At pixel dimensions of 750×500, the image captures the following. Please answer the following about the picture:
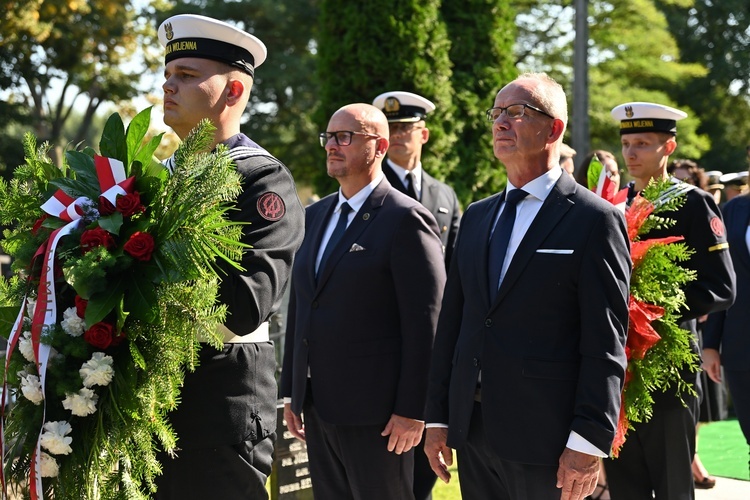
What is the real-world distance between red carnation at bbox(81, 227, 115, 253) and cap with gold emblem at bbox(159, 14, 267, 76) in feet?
3.03

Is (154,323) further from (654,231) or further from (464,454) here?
(654,231)

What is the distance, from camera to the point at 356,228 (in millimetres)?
4473

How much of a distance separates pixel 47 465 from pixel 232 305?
71 centimetres

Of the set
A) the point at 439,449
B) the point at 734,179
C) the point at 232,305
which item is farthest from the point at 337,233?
the point at 734,179

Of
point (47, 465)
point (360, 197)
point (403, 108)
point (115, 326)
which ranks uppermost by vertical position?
point (403, 108)

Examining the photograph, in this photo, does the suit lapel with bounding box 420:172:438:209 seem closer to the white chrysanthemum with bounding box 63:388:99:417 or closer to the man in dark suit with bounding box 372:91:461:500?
the man in dark suit with bounding box 372:91:461:500

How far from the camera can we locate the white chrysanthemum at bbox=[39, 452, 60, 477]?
262 centimetres

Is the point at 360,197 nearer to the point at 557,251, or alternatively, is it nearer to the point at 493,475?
the point at 557,251

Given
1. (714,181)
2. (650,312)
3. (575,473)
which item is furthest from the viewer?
(714,181)

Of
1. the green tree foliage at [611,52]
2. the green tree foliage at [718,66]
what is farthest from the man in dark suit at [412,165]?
the green tree foliage at [718,66]

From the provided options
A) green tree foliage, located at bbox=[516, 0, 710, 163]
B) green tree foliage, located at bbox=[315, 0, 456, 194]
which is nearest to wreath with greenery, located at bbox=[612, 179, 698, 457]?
green tree foliage, located at bbox=[315, 0, 456, 194]

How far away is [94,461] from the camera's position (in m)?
2.60

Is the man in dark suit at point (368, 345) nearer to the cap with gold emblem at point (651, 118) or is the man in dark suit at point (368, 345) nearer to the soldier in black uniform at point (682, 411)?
the soldier in black uniform at point (682, 411)

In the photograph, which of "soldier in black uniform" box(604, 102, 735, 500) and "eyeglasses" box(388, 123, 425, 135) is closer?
"soldier in black uniform" box(604, 102, 735, 500)
